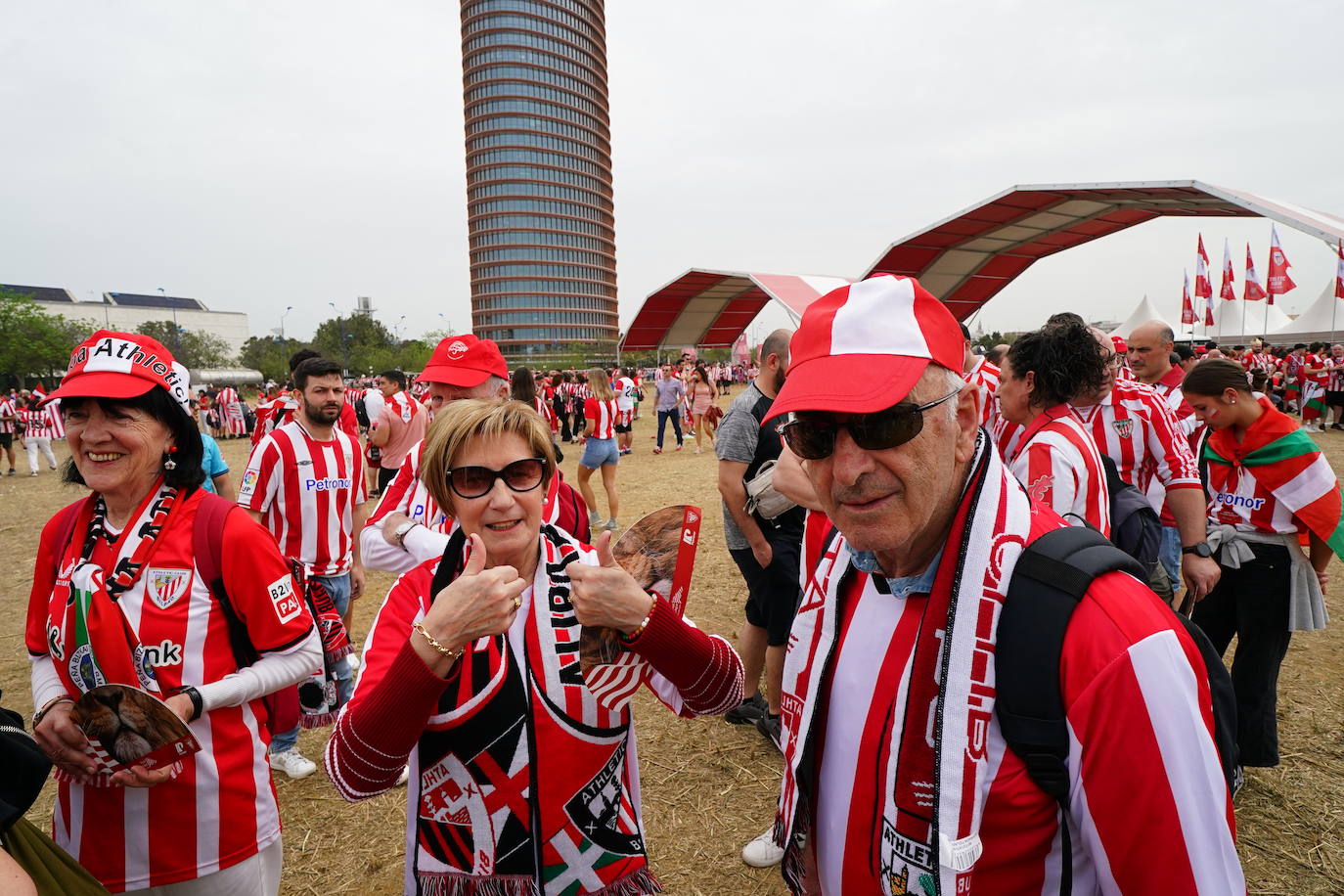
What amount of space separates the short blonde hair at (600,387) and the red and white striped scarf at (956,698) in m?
8.77

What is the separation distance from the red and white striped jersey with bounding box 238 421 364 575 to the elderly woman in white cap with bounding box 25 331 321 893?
206 cm

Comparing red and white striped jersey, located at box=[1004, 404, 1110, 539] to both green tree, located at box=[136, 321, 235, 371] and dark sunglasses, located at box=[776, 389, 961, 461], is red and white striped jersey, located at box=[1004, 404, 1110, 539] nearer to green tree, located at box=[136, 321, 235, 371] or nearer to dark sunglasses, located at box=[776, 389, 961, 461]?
dark sunglasses, located at box=[776, 389, 961, 461]

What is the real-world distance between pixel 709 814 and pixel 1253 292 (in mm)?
39173

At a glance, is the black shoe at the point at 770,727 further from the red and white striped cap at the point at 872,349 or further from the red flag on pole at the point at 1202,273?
the red flag on pole at the point at 1202,273

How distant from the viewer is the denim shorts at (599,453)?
31.2ft

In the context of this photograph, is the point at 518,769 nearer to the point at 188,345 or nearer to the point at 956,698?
Answer: the point at 956,698

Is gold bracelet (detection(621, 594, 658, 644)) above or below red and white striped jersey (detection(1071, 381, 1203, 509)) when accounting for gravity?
below

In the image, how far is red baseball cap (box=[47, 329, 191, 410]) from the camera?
80.2 inches

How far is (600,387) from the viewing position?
1022 cm

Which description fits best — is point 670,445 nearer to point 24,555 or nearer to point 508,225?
point 24,555

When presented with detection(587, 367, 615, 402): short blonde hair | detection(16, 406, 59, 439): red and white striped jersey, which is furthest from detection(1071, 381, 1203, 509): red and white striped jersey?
detection(16, 406, 59, 439): red and white striped jersey

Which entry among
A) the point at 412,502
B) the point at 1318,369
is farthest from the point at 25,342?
the point at 1318,369

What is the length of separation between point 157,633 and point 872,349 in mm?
2205

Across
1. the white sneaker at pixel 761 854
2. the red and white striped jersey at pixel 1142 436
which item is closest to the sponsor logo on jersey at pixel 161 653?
the white sneaker at pixel 761 854
